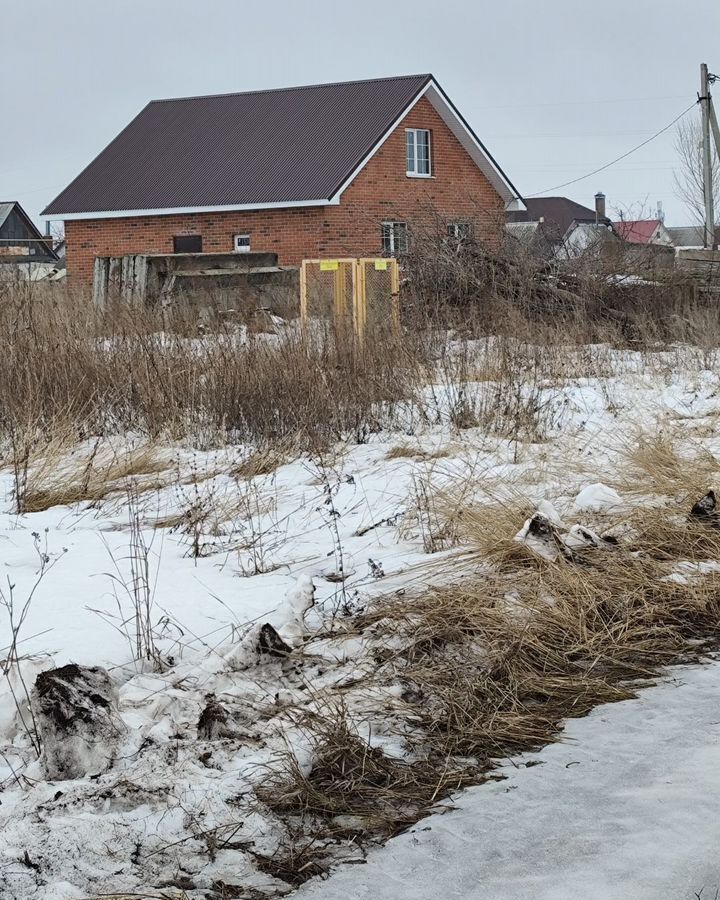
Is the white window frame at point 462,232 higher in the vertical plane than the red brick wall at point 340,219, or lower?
lower

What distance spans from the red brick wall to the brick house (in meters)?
0.03

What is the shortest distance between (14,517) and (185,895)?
154 inches

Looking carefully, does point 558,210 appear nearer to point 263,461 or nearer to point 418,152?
point 418,152

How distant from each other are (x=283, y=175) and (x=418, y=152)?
3905 millimetres

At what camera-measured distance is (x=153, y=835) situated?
266 cm

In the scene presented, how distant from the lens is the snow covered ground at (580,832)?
2.42 meters

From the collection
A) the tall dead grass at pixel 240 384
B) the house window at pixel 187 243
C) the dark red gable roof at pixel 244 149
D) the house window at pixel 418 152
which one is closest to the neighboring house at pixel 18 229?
the dark red gable roof at pixel 244 149

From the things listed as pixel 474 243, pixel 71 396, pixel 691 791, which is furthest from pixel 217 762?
pixel 474 243

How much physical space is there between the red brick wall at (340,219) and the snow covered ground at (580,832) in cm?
2196

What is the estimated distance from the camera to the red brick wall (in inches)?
1009

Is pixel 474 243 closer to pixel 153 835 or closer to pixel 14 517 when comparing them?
pixel 14 517

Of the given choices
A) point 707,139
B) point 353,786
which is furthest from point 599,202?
A: point 353,786

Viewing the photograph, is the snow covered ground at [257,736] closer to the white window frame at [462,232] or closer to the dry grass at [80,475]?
the dry grass at [80,475]

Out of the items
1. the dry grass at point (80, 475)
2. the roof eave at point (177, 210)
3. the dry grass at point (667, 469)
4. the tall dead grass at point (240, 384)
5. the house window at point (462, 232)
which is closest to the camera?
the dry grass at point (667, 469)
